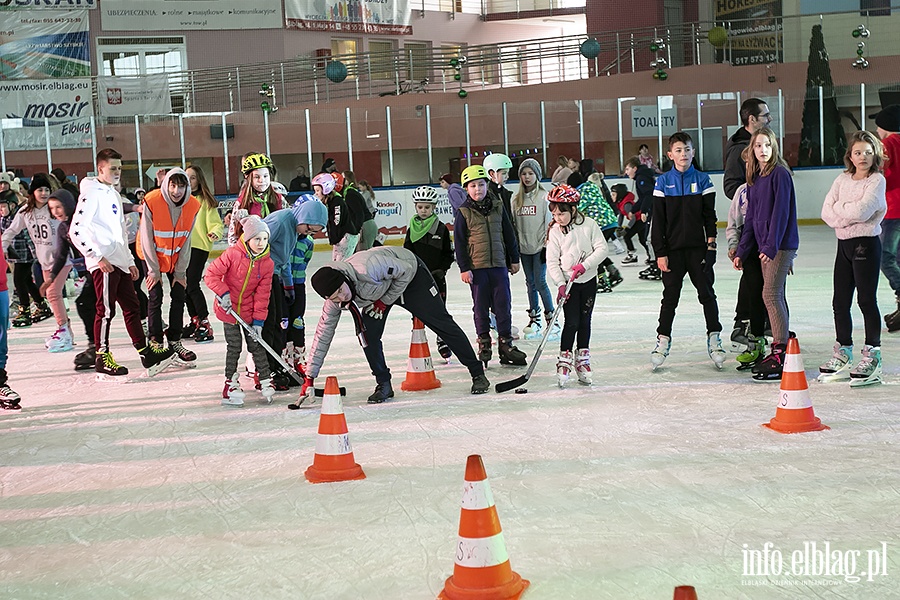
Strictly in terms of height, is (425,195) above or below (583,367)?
above

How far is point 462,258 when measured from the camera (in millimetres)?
7477

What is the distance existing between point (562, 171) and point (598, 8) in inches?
723

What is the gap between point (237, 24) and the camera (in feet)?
93.8

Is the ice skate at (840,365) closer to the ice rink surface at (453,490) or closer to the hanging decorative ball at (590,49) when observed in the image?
the ice rink surface at (453,490)

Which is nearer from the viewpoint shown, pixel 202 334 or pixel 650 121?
pixel 202 334

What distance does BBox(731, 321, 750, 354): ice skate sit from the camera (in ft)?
22.8

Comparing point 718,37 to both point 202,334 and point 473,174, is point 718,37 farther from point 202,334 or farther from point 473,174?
point 473,174

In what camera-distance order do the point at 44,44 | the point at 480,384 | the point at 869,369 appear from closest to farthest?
the point at 869,369 < the point at 480,384 < the point at 44,44

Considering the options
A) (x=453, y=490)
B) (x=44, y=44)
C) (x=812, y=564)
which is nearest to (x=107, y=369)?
(x=453, y=490)

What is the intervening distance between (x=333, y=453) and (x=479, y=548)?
1578 millimetres

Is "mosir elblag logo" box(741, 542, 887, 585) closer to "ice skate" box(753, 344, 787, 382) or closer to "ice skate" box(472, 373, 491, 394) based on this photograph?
"ice skate" box(753, 344, 787, 382)

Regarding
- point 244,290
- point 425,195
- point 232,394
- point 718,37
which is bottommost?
point 232,394

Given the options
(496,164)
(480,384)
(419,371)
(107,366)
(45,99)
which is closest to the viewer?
(480,384)

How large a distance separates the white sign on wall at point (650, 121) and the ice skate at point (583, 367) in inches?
558
